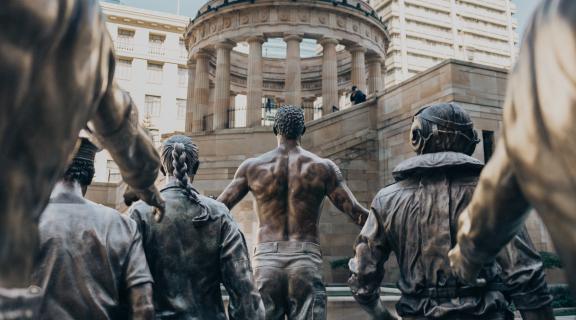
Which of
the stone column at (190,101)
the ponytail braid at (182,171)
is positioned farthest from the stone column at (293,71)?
the ponytail braid at (182,171)

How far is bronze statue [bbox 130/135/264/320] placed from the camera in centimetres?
425

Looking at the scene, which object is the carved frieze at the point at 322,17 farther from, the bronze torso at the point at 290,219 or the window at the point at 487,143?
the bronze torso at the point at 290,219

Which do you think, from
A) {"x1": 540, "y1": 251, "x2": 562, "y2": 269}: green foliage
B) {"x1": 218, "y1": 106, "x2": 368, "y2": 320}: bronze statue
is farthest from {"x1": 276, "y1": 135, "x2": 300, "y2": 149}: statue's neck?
{"x1": 540, "y1": 251, "x2": 562, "y2": 269}: green foliage

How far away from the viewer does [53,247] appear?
3.30 m

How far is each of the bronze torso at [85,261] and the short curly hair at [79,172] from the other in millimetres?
130

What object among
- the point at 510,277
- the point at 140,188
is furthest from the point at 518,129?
the point at 510,277

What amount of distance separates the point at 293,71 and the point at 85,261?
27.6 m

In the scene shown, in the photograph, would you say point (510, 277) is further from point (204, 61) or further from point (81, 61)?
point (204, 61)

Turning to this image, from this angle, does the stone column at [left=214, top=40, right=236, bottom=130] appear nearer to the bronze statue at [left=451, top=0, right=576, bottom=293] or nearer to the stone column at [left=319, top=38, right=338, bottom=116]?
the stone column at [left=319, top=38, right=338, bottom=116]

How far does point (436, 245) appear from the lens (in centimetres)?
396

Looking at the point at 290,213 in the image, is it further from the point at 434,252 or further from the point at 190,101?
the point at 190,101

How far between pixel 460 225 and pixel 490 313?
7.01ft

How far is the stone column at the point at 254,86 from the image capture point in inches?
1181

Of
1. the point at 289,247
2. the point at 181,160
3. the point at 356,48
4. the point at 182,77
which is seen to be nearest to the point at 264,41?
the point at 356,48
